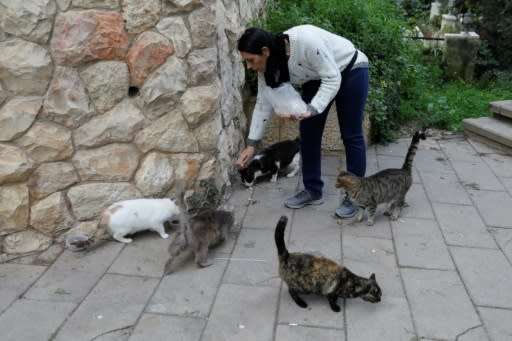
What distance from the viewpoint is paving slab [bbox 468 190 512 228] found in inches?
159

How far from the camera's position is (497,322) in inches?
114

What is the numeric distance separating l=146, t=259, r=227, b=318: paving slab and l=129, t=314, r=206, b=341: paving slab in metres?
0.05

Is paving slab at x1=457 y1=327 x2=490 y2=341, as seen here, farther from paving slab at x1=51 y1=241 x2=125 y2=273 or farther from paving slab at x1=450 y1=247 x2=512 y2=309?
paving slab at x1=51 y1=241 x2=125 y2=273

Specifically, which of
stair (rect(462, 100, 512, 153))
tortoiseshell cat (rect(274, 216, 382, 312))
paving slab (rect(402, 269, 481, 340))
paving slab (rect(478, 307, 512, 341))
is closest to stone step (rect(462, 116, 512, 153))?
stair (rect(462, 100, 512, 153))

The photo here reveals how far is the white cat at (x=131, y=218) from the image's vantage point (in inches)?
143

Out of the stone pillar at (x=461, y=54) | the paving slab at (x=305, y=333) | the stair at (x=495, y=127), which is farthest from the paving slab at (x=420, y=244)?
the stone pillar at (x=461, y=54)

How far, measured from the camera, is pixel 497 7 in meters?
8.91

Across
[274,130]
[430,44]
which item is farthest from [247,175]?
[430,44]

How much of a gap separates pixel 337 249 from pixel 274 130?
1.98m

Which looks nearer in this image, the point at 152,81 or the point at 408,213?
the point at 152,81

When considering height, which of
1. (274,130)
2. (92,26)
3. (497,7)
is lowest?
(274,130)

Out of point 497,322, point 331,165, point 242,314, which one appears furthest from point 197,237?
point 331,165

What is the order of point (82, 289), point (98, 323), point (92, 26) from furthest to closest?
point (92, 26)
point (82, 289)
point (98, 323)

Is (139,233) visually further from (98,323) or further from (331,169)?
(331,169)
